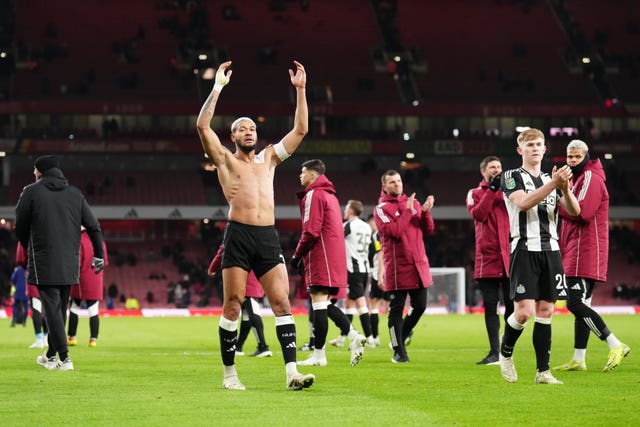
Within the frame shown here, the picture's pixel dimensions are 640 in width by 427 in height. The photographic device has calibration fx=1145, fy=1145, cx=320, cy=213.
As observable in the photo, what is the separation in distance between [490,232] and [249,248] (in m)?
4.28

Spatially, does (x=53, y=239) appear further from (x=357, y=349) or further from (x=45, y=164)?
(x=357, y=349)

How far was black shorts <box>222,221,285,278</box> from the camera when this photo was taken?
9867mm

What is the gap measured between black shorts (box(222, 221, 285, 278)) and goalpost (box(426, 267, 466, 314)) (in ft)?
81.7

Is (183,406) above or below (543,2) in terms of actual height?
below

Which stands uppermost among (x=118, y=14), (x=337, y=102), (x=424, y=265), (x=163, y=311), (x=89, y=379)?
(x=118, y=14)

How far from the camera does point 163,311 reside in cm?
3603

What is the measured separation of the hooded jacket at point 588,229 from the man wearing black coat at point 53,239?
5.03 metres

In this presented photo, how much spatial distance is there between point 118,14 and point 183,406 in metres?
52.8

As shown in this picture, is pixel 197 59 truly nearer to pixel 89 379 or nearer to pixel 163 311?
pixel 163 311

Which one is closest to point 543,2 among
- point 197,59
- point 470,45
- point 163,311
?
point 470,45

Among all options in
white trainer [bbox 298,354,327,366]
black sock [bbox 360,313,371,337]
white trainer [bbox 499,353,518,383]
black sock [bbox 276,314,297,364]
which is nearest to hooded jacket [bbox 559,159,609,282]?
white trainer [bbox 499,353,518,383]

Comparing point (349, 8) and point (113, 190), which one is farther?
point (349, 8)

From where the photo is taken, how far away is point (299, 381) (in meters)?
9.64

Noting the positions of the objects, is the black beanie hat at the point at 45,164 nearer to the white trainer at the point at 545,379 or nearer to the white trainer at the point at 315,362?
the white trainer at the point at 315,362
